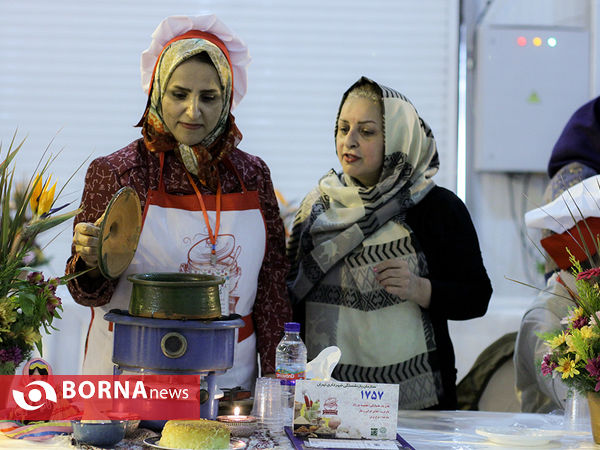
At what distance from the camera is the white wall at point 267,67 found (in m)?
4.23

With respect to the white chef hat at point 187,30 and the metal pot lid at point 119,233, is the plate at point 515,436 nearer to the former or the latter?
the metal pot lid at point 119,233

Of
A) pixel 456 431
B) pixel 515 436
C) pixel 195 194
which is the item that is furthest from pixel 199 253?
pixel 515 436

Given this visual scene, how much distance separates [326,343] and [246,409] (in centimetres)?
57

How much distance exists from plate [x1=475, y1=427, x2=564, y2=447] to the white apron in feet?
2.29

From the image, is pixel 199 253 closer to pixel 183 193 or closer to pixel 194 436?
pixel 183 193

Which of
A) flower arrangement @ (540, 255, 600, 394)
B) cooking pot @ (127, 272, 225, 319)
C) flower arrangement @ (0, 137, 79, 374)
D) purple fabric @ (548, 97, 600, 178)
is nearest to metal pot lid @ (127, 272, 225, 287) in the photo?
cooking pot @ (127, 272, 225, 319)

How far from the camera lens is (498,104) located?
14.0 feet

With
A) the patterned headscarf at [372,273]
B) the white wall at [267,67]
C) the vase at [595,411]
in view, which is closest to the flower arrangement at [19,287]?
the patterned headscarf at [372,273]

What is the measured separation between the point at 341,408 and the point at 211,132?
0.90 m

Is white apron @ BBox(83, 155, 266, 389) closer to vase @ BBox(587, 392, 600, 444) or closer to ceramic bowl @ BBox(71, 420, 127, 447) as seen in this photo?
ceramic bowl @ BBox(71, 420, 127, 447)

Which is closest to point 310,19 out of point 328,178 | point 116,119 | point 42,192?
point 116,119

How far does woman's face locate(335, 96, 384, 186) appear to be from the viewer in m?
2.50

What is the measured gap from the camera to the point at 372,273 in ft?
7.97

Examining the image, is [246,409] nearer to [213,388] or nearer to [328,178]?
[213,388]
